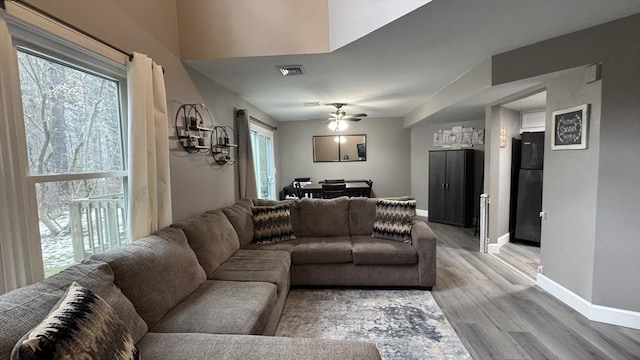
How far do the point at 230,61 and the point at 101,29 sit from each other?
1.11 m

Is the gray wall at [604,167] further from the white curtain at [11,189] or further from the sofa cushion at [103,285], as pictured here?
the white curtain at [11,189]

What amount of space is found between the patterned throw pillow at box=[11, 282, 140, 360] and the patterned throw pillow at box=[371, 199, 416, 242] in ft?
8.47

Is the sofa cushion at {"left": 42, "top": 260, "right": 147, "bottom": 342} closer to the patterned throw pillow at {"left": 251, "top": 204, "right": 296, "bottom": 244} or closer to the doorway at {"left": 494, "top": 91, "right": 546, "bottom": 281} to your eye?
the patterned throw pillow at {"left": 251, "top": 204, "right": 296, "bottom": 244}

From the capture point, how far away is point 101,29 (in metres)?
1.81

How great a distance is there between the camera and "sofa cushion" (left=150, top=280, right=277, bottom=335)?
156cm

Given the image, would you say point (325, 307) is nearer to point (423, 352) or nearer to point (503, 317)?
point (423, 352)

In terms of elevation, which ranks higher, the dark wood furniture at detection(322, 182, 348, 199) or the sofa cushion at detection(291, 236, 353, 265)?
the dark wood furniture at detection(322, 182, 348, 199)

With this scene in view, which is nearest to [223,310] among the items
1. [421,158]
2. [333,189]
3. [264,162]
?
[333,189]

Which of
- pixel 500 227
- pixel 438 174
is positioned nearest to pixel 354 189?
pixel 438 174

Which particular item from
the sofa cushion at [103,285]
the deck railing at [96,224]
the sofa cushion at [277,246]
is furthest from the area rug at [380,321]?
the deck railing at [96,224]

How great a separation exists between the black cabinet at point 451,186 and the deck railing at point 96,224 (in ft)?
17.7

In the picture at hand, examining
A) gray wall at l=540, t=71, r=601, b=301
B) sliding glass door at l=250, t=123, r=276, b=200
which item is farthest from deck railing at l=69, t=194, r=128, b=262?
gray wall at l=540, t=71, r=601, b=301

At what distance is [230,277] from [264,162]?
4.00 m

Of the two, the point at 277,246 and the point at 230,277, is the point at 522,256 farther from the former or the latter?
the point at 230,277
